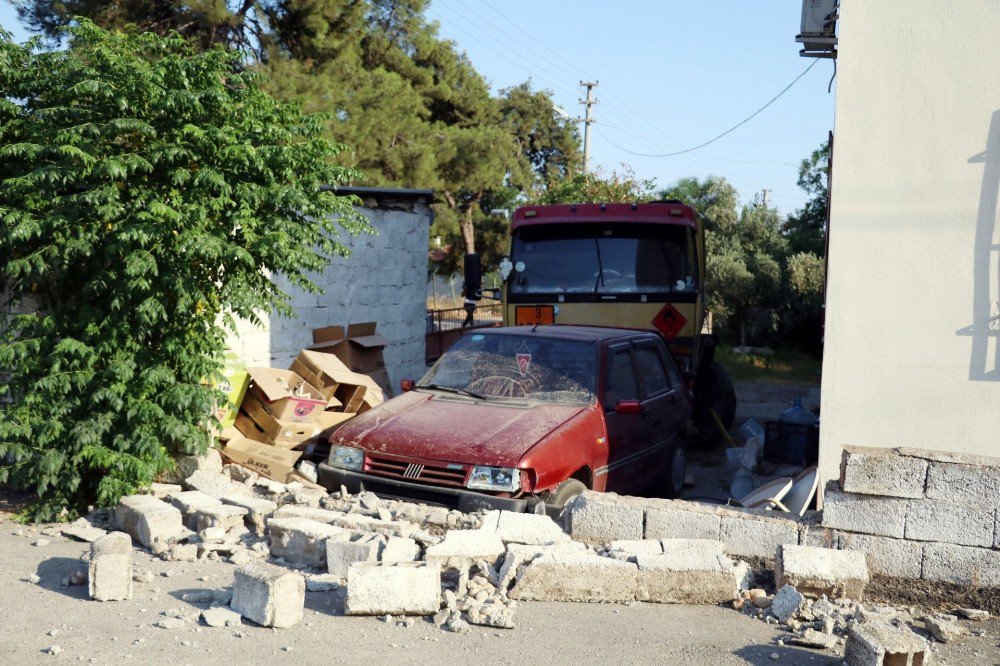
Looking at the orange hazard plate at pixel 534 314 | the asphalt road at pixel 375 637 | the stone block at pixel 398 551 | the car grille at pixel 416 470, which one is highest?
the orange hazard plate at pixel 534 314

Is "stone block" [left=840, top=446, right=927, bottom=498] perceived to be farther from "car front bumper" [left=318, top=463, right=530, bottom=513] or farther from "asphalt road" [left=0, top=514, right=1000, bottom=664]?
"car front bumper" [left=318, top=463, right=530, bottom=513]

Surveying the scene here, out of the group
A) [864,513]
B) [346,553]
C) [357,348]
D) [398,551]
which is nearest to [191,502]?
[346,553]

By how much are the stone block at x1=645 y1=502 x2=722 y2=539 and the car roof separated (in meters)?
2.19

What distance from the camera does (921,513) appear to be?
545 cm

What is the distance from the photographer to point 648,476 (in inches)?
313

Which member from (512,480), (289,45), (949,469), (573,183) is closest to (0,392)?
(512,480)

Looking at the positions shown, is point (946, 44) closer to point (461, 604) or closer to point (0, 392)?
point (461, 604)

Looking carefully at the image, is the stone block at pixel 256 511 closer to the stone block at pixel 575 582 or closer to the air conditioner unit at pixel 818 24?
the stone block at pixel 575 582

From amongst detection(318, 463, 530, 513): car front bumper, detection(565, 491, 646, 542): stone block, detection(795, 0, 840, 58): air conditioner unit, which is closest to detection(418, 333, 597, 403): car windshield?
detection(318, 463, 530, 513): car front bumper

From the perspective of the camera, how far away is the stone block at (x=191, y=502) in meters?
6.48

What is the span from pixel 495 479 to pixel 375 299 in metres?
Answer: 6.14

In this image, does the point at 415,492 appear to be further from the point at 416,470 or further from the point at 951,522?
the point at 951,522

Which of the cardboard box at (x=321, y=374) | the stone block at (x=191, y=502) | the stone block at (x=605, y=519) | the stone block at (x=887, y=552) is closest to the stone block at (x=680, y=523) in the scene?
the stone block at (x=605, y=519)

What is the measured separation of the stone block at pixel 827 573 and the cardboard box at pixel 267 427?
14.8ft
